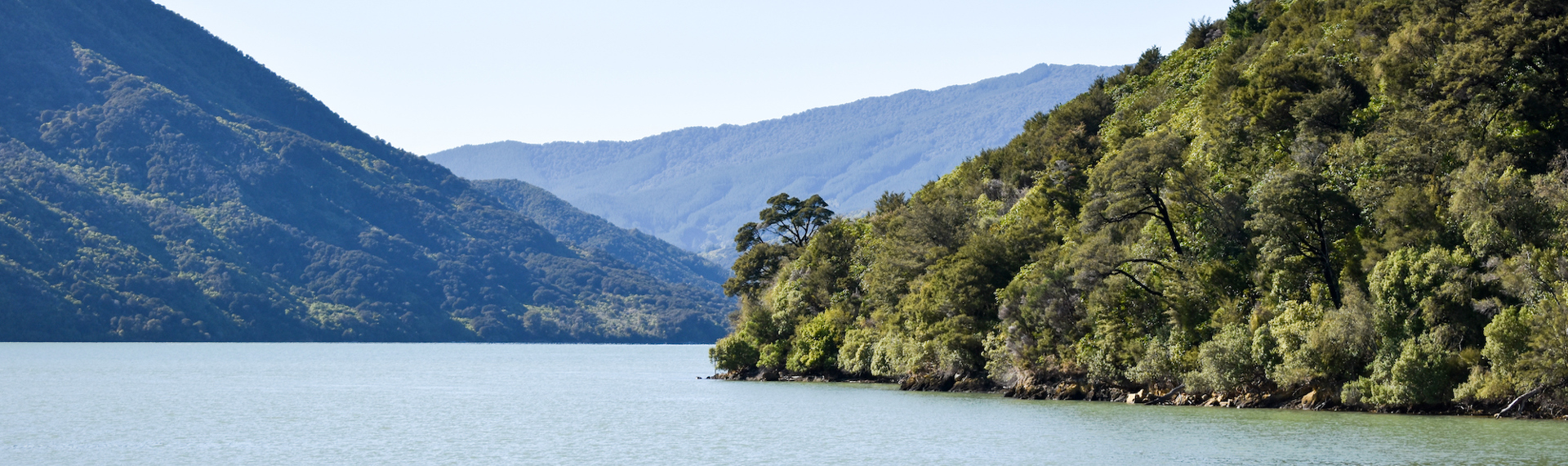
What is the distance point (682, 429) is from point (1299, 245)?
25.4m

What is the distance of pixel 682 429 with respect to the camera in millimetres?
48844

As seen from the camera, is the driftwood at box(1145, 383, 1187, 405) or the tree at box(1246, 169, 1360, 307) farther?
the driftwood at box(1145, 383, 1187, 405)

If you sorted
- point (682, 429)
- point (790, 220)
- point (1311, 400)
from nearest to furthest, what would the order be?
point (682, 429)
point (1311, 400)
point (790, 220)

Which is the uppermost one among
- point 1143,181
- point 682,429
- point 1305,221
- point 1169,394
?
point 1143,181

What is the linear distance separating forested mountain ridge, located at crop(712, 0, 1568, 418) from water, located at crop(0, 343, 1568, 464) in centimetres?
231

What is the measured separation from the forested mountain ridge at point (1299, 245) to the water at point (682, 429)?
2.31 meters

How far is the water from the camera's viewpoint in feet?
121

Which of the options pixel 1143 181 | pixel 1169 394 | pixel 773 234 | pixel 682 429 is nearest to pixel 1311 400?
pixel 1169 394

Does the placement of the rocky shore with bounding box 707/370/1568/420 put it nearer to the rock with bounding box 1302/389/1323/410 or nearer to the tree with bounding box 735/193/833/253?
the rock with bounding box 1302/389/1323/410

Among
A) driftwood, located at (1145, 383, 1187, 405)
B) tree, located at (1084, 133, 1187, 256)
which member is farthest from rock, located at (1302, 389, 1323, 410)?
tree, located at (1084, 133, 1187, 256)

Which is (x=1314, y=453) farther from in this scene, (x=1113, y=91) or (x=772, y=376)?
(x=1113, y=91)

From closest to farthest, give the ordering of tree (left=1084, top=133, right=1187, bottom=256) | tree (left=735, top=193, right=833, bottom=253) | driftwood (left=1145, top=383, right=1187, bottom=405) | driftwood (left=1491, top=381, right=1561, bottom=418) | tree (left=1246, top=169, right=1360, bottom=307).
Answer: driftwood (left=1491, top=381, right=1561, bottom=418), tree (left=1246, top=169, right=1360, bottom=307), tree (left=1084, top=133, right=1187, bottom=256), driftwood (left=1145, top=383, right=1187, bottom=405), tree (left=735, top=193, right=833, bottom=253)

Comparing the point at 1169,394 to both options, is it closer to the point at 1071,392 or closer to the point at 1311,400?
the point at 1071,392

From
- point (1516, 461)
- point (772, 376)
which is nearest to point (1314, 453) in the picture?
point (1516, 461)
